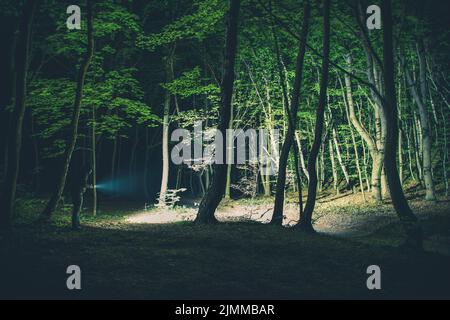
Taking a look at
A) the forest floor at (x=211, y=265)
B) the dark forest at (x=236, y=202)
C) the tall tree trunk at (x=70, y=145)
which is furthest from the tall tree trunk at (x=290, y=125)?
the tall tree trunk at (x=70, y=145)

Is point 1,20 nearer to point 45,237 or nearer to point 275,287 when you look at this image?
point 45,237

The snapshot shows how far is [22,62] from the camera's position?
1057 cm

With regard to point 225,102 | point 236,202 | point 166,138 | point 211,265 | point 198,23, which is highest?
point 198,23

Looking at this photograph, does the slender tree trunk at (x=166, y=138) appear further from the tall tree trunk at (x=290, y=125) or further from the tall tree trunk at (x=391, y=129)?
the tall tree trunk at (x=391, y=129)

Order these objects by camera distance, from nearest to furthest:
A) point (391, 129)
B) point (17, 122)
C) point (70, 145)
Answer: point (17, 122) < point (391, 129) < point (70, 145)

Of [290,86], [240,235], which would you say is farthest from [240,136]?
[240,235]

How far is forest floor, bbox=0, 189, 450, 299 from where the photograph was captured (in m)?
6.80

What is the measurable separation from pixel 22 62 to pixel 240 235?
8130mm

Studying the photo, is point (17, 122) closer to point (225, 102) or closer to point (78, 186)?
point (78, 186)

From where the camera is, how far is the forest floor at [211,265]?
6.80 metres

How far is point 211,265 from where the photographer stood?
27.2 ft

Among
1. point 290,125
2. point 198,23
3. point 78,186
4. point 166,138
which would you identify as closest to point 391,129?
point 290,125

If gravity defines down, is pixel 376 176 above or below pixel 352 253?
above

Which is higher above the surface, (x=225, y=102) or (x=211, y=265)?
(x=225, y=102)
